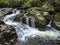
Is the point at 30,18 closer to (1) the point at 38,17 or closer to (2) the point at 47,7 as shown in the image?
(1) the point at 38,17

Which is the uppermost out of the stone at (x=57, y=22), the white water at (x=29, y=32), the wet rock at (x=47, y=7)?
the wet rock at (x=47, y=7)

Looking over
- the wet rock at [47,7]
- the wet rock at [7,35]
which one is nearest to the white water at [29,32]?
the wet rock at [7,35]

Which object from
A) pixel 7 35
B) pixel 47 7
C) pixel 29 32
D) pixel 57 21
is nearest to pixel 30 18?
pixel 29 32

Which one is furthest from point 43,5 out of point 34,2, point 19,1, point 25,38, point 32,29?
point 25,38

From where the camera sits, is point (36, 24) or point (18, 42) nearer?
point (18, 42)

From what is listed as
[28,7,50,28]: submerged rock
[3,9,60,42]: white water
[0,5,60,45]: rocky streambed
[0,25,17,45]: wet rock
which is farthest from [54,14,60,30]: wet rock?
[0,25,17,45]: wet rock

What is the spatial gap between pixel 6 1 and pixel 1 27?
6.19 m

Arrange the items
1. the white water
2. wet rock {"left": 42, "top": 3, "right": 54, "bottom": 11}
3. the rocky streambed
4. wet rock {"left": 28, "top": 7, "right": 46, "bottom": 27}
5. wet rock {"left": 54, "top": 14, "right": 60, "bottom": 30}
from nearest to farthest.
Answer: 1. the rocky streambed
2. the white water
3. wet rock {"left": 54, "top": 14, "right": 60, "bottom": 30}
4. wet rock {"left": 28, "top": 7, "right": 46, "bottom": 27}
5. wet rock {"left": 42, "top": 3, "right": 54, "bottom": 11}

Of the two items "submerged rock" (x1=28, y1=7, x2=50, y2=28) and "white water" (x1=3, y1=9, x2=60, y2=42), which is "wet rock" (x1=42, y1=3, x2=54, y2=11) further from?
"white water" (x1=3, y1=9, x2=60, y2=42)

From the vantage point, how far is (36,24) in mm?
15414

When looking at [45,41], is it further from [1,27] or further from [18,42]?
[1,27]

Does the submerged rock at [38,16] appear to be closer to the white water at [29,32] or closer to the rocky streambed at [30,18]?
the rocky streambed at [30,18]

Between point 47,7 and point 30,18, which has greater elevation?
point 47,7

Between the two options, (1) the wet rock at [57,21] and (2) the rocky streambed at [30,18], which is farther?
(1) the wet rock at [57,21]
